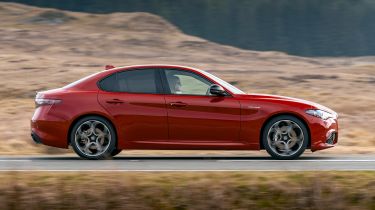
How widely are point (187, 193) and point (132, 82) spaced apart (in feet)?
12.5

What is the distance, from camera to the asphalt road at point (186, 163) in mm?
11414

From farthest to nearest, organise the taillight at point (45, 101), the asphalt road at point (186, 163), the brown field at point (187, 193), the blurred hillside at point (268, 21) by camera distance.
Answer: the blurred hillside at point (268, 21) < the taillight at point (45, 101) < the asphalt road at point (186, 163) < the brown field at point (187, 193)

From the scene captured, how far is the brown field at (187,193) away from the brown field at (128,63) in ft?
23.5

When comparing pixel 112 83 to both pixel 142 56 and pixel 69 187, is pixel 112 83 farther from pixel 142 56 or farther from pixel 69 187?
pixel 142 56

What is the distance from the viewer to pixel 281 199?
9406 millimetres

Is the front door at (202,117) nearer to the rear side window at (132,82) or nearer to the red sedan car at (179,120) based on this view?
the red sedan car at (179,120)

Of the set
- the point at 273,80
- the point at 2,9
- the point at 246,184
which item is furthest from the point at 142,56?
the point at 246,184

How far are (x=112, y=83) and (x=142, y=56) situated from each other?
32617 millimetres

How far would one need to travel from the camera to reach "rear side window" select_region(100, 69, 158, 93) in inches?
503

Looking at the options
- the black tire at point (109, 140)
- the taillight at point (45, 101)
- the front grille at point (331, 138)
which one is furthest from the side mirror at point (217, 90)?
the taillight at point (45, 101)

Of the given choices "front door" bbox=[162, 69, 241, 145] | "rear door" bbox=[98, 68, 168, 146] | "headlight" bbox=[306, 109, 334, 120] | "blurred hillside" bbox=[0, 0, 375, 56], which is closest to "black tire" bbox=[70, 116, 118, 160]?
"rear door" bbox=[98, 68, 168, 146]

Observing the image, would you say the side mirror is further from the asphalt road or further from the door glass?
the asphalt road

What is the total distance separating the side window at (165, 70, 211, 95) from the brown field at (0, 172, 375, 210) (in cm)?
300

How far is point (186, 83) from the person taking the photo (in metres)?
12.8
